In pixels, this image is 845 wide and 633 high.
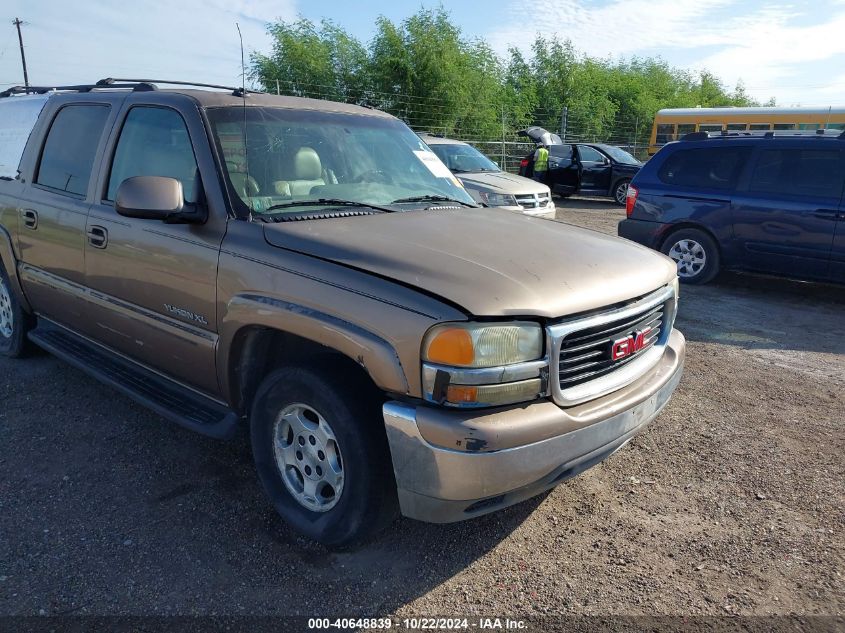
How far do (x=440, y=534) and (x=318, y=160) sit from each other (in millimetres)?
2007

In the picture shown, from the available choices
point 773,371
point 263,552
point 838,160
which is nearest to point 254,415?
point 263,552

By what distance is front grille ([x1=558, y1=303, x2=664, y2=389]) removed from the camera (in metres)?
2.47

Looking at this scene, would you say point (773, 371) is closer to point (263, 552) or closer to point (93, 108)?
point (263, 552)

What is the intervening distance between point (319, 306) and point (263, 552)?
44.7 inches

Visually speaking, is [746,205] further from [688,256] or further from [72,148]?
[72,148]

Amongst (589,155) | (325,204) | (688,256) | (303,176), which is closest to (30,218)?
(303,176)

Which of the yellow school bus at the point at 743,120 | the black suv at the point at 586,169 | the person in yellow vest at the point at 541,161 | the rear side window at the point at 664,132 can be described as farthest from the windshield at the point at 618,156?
the rear side window at the point at 664,132

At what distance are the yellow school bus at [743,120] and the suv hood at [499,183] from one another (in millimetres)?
10764

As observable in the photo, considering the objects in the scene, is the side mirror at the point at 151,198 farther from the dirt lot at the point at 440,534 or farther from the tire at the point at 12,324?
the tire at the point at 12,324

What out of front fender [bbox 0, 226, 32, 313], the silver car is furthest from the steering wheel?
the silver car

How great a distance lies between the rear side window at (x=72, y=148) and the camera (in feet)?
12.8

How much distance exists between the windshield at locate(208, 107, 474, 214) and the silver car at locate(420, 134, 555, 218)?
5.52m

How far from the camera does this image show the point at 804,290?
7.91 meters

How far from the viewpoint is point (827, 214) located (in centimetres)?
678
